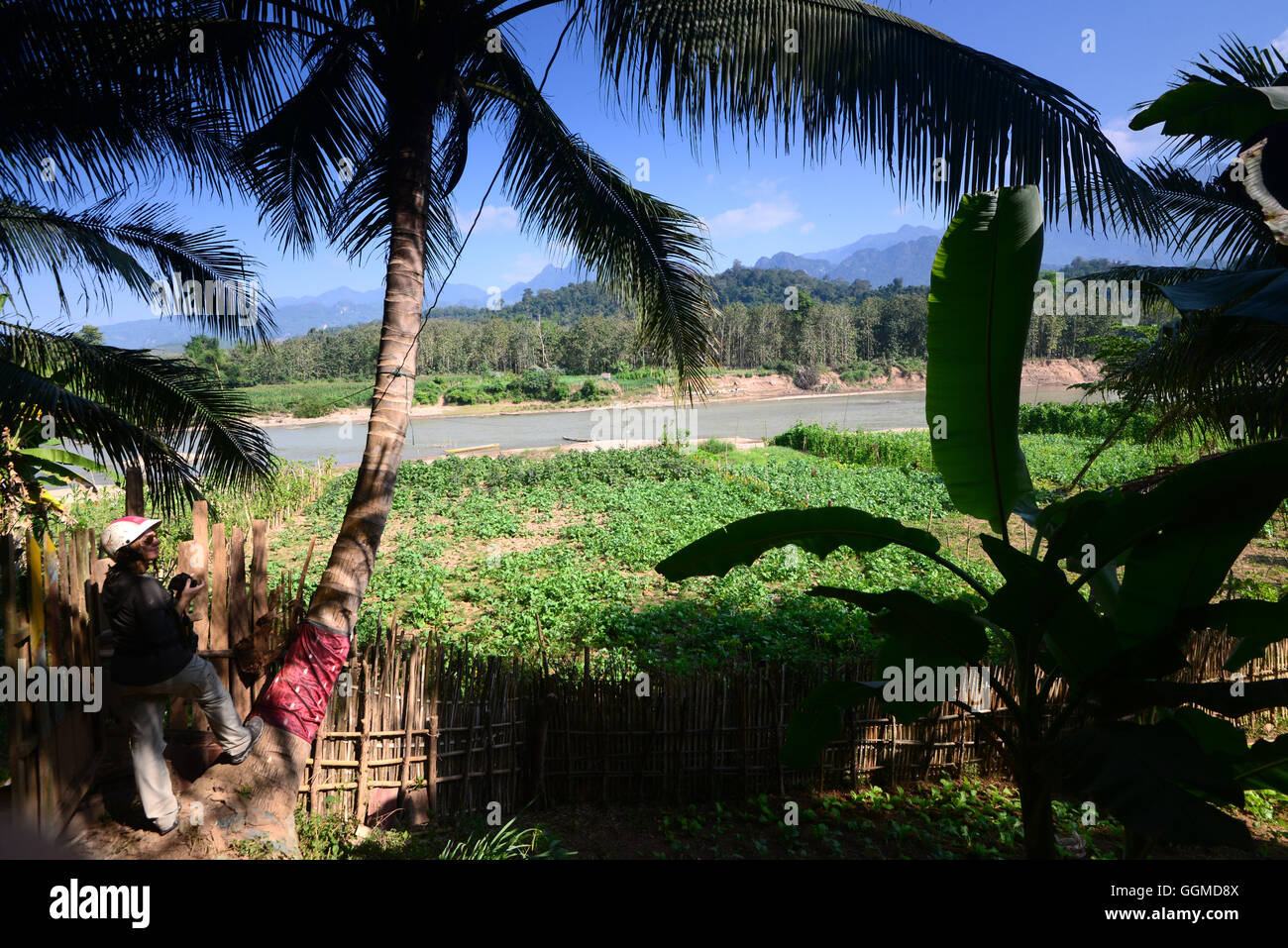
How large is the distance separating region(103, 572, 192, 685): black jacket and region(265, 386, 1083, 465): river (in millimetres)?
17904

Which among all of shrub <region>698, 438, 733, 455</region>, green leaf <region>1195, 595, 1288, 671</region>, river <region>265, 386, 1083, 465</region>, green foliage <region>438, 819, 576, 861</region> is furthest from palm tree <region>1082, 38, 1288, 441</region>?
river <region>265, 386, 1083, 465</region>

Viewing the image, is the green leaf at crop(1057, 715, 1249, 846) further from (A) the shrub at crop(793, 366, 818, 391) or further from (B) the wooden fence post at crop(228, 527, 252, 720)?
(A) the shrub at crop(793, 366, 818, 391)

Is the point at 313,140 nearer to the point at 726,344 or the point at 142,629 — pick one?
the point at 142,629

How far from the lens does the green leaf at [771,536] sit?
2.25 m

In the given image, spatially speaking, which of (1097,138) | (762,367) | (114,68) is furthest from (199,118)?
(762,367)

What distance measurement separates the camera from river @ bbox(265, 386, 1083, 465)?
25.6 meters

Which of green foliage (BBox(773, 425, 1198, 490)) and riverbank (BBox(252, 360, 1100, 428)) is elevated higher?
riverbank (BBox(252, 360, 1100, 428))

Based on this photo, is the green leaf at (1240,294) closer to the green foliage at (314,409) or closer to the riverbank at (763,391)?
the green foliage at (314,409)

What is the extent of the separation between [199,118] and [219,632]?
334 cm

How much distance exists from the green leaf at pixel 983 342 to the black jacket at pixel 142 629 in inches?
127

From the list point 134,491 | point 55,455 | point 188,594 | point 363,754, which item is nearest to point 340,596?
point 188,594

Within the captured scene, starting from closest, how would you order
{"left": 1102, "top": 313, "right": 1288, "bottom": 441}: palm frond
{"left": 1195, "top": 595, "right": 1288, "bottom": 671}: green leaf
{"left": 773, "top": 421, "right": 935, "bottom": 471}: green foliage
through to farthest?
{"left": 1195, "top": 595, "right": 1288, "bottom": 671}: green leaf
{"left": 1102, "top": 313, "right": 1288, "bottom": 441}: palm frond
{"left": 773, "top": 421, "right": 935, "bottom": 471}: green foliage

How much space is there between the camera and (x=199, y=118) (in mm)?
4539
